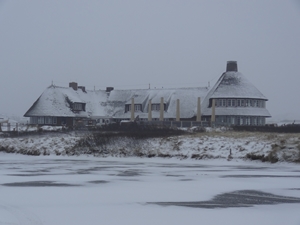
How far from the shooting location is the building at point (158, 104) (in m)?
63.9

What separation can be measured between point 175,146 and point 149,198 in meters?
20.7

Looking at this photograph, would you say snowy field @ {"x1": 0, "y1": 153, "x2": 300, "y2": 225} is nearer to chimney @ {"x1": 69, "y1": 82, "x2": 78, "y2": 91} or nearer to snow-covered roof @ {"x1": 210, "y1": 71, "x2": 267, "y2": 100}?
snow-covered roof @ {"x1": 210, "y1": 71, "x2": 267, "y2": 100}

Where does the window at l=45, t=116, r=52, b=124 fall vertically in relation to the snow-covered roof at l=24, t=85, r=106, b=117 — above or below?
below

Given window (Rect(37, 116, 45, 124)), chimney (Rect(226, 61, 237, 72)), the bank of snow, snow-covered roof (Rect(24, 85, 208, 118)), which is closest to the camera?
the bank of snow

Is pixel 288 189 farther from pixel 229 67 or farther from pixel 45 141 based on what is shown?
pixel 229 67

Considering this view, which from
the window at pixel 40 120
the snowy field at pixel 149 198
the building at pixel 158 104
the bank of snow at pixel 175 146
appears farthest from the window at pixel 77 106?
the snowy field at pixel 149 198

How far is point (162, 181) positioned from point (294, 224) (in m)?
9.10

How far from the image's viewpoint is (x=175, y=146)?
36500 mm

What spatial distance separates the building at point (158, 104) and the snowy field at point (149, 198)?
38669mm

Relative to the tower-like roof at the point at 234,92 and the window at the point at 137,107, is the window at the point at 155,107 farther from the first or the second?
the tower-like roof at the point at 234,92

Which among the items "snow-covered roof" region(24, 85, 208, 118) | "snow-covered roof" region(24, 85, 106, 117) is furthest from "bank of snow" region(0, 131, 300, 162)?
"snow-covered roof" region(24, 85, 208, 118)

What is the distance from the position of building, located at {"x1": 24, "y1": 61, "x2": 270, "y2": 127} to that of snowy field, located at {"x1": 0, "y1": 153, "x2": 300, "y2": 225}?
38669 millimetres

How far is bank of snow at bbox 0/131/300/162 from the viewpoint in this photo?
3187cm

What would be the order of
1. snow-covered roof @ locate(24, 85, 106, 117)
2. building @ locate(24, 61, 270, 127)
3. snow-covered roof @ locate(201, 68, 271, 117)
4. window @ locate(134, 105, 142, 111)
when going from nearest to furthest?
snow-covered roof @ locate(201, 68, 271, 117) → building @ locate(24, 61, 270, 127) → snow-covered roof @ locate(24, 85, 106, 117) → window @ locate(134, 105, 142, 111)
